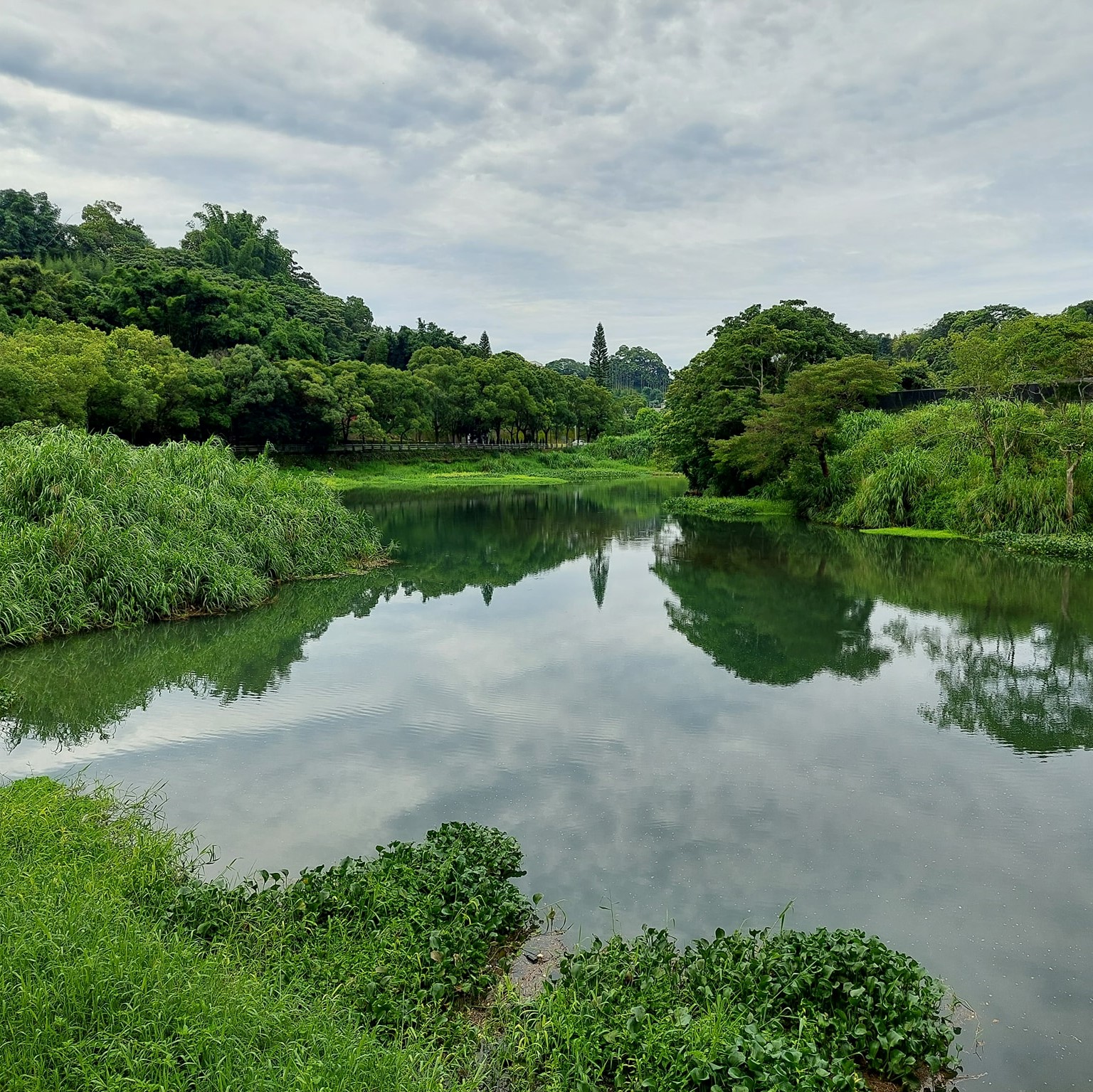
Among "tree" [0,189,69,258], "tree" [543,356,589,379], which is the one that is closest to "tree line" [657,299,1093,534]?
"tree" [0,189,69,258]

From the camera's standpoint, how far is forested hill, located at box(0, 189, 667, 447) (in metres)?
32.9

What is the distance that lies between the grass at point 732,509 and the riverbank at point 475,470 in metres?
15.9

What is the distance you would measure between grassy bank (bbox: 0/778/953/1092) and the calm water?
1.95 feet

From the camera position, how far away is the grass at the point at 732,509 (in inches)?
1231

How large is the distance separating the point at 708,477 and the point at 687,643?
26459 millimetres

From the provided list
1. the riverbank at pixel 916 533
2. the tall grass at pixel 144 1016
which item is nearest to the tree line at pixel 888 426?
the riverbank at pixel 916 533

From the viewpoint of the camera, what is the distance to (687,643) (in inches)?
495

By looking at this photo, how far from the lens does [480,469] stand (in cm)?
5703

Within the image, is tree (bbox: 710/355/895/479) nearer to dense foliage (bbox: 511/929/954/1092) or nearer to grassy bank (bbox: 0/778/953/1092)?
grassy bank (bbox: 0/778/953/1092)

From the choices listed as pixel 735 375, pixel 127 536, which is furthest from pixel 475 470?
pixel 127 536

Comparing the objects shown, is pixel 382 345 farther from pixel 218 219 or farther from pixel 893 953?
pixel 893 953

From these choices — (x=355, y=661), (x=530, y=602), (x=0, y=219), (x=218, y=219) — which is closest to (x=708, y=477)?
Result: (x=530, y=602)

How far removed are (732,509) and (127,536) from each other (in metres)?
23.7

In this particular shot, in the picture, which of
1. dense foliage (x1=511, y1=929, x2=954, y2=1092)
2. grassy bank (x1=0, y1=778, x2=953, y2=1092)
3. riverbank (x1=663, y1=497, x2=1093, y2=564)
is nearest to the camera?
grassy bank (x1=0, y1=778, x2=953, y2=1092)
